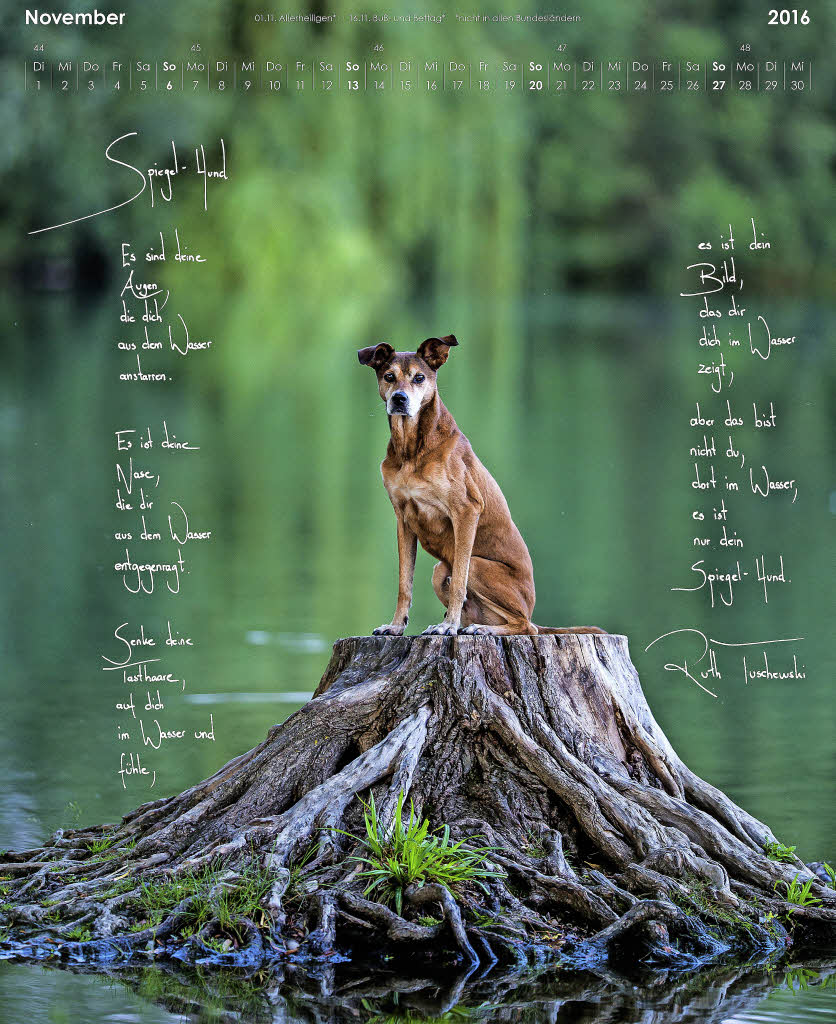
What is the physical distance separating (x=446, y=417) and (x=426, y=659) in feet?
3.30

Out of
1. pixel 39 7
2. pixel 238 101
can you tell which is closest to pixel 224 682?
pixel 39 7

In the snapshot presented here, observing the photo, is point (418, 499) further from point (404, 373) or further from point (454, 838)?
point (454, 838)

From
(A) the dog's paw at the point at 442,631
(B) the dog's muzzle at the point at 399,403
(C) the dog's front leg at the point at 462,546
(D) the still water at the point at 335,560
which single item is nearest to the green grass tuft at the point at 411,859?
(D) the still water at the point at 335,560

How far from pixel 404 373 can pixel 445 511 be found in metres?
0.64

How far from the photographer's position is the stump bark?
6383 millimetres

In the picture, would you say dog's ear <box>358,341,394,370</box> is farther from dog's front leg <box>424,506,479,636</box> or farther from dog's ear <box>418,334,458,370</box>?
dog's front leg <box>424,506,479,636</box>

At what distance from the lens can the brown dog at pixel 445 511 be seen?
7.30 metres

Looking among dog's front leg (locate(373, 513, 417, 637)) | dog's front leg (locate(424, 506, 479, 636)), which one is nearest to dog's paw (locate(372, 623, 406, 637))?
dog's front leg (locate(373, 513, 417, 637))

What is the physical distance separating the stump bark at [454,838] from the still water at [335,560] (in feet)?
1.20

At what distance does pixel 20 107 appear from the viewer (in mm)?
38312

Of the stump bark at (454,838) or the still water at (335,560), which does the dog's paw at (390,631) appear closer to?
the stump bark at (454,838)

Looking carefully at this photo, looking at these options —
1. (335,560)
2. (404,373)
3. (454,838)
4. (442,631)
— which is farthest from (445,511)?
(335,560)

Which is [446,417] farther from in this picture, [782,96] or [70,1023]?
[782,96]

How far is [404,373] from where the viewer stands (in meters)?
7.26
